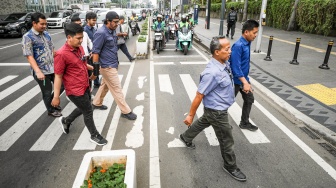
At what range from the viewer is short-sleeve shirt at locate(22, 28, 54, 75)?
14.1 feet

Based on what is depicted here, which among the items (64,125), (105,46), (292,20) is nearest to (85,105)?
(64,125)

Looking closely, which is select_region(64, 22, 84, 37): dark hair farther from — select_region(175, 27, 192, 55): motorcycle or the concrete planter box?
select_region(175, 27, 192, 55): motorcycle

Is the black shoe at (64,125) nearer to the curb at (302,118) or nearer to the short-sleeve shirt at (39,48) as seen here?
the short-sleeve shirt at (39,48)

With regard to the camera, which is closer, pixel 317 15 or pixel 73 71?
pixel 73 71

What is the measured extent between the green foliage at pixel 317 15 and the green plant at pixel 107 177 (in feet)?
54.2

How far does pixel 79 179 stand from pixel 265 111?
4.36 meters

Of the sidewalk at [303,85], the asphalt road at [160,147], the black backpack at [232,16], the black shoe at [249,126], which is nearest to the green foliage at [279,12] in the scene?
the black backpack at [232,16]

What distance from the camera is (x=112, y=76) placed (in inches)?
185

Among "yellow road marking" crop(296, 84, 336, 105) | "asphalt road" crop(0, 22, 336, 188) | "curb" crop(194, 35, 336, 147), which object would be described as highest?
"yellow road marking" crop(296, 84, 336, 105)

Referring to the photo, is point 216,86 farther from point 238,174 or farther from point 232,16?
point 232,16

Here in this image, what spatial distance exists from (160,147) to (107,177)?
5.07ft

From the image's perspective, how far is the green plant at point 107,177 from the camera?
2.36 metres

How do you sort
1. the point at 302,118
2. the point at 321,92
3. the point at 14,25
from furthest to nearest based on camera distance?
the point at 14,25 < the point at 321,92 < the point at 302,118

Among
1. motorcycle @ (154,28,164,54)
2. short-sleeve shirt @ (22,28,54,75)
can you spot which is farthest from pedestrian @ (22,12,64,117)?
motorcycle @ (154,28,164,54)
